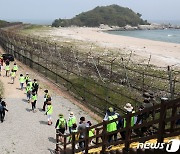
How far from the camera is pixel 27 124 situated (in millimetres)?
17438

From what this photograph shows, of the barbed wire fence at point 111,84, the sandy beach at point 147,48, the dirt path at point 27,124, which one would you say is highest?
the sandy beach at point 147,48

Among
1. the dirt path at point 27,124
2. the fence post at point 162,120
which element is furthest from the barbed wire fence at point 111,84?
the fence post at point 162,120

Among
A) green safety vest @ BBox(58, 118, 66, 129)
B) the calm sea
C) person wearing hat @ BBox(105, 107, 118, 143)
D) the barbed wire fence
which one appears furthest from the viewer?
the calm sea

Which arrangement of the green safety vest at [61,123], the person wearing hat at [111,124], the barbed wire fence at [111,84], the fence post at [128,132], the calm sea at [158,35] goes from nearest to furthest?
the fence post at [128,132] → the person wearing hat at [111,124] → the green safety vest at [61,123] → the barbed wire fence at [111,84] → the calm sea at [158,35]

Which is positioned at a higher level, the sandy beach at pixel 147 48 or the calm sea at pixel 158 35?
the calm sea at pixel 158 35

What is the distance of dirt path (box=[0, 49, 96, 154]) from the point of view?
14.5m

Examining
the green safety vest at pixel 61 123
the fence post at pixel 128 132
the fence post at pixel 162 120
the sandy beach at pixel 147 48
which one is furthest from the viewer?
the sandy beach at pixel 147 48

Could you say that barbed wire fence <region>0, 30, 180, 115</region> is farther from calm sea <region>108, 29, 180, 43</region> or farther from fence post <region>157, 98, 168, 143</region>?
calm sea <region>108, 29, 180, 43</region>

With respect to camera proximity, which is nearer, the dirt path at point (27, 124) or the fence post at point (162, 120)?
the fence post at point (162, 120)

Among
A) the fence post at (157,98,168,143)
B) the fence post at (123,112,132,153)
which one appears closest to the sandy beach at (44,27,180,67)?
the fence post at (123,112,132,153)

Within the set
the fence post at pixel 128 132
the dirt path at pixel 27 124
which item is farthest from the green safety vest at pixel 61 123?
the fence post at pixel 128 132

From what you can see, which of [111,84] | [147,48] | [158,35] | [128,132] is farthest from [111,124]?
[158,35]

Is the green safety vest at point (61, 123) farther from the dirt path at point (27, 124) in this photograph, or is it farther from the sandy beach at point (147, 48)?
the sandy beach at point (147, 48)

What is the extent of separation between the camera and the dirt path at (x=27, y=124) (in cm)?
1455
